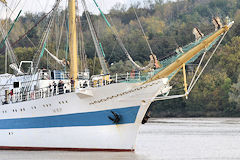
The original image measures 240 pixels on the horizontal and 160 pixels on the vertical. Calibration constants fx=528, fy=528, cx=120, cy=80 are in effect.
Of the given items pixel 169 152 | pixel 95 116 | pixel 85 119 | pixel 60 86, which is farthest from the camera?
pixel 60 86

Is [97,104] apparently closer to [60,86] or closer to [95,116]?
[95,116]

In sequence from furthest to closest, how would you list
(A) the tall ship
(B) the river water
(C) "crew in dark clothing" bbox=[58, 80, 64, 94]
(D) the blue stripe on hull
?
1. (C) "crew in dark clothing" bbox=[58, 80, 64, 94]
2. (D) the blue stripe on hull
3. (A) the tall ship
4. (B) the river water

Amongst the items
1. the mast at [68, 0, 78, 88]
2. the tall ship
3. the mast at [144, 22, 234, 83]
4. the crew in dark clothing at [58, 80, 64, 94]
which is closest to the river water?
the tall ship

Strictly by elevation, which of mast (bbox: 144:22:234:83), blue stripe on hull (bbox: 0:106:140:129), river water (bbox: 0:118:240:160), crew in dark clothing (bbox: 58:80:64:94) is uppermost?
mast (bbox: 144:22:234:83)

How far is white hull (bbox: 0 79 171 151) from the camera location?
3662 centimetres

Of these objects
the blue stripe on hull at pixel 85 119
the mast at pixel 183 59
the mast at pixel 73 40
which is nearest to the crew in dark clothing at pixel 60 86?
the mast at pixel 73 40

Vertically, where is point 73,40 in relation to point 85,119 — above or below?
above

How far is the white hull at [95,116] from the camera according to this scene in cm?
3662

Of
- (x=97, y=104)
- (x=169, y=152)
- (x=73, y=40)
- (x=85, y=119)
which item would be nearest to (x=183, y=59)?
(x=97, y=104)

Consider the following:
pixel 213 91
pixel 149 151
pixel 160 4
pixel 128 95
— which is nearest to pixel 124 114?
pixel 128 95

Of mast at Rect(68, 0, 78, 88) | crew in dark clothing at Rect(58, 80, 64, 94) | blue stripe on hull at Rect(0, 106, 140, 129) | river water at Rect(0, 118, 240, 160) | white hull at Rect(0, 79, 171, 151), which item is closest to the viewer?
river water at Rect(0, 118, 240, 160)

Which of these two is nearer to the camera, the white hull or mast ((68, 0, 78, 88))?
the white hull

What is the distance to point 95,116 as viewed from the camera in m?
37.3

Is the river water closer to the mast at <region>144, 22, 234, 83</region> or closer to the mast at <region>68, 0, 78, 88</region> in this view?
the mast at <region>144, 22, 234, 83</region>
